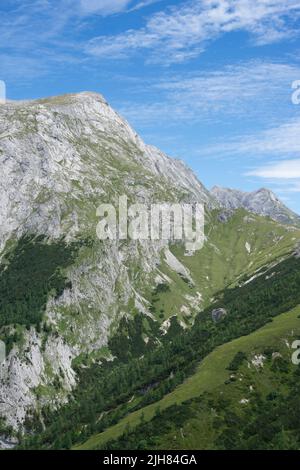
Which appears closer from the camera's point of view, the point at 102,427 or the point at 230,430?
the point at 230,430

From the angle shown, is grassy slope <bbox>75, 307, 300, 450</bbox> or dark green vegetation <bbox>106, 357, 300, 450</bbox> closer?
dark green vegetation <bbox>106, 357, 300, 450</bbox>

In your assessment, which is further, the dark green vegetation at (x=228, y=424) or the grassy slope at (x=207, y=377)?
the grassy slope at (x=207, y=377)

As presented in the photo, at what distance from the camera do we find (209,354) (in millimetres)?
197875

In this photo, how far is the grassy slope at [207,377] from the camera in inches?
6127

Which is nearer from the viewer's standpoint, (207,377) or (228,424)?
(228,424)

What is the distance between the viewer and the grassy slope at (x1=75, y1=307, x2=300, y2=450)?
155625 millimetres

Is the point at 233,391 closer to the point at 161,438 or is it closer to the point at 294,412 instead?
the point at 294,412

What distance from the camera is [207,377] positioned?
169 m

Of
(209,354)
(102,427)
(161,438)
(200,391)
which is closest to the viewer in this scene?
(161,438)

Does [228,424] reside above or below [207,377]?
below
